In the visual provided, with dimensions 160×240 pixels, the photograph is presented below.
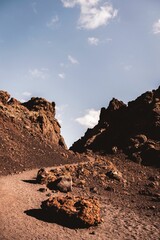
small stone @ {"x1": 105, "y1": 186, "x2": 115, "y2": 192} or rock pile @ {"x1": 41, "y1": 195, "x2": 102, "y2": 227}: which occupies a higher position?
small stone @ {"x1": 105, "y1": 186, "x2": 115, "y2": 192}

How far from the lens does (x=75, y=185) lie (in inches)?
979

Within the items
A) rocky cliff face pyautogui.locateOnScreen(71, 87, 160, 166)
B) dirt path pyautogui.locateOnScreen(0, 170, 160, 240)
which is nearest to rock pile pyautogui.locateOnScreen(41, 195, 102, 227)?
dirt path pyautogui.locateOnScreen(0, 170, 160, 240)

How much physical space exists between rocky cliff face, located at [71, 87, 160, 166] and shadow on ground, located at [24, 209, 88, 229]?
107 ft

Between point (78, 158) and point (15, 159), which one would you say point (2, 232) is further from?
point (78, 158)

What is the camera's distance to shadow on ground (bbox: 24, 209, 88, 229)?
15.0 m

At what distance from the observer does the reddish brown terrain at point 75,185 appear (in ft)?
48.8

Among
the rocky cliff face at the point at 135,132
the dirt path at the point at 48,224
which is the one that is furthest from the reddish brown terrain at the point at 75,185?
the rocky cliff face at the point at 135,132

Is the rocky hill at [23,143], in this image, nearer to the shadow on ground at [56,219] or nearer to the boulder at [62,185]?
the boulder at [62,185]

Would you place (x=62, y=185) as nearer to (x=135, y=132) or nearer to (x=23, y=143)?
(x=23, y=143)

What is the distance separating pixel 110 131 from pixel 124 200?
4419 cm

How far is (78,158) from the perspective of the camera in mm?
43688

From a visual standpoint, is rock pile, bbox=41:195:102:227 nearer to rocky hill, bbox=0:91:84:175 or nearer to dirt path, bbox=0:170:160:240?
dirt path, bbox=0:170:160:240

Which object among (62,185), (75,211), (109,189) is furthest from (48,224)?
(109,189)

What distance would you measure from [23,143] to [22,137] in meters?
2.23
